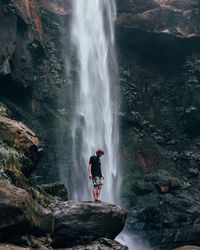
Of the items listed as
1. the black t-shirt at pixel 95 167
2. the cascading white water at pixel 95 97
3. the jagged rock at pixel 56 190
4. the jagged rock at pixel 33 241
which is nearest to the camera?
the jagged rock at pixel 33 241

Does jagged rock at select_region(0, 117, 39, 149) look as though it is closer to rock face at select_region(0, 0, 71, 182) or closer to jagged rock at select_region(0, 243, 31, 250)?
jagged rock at select_region(0, 243, 31, 250)

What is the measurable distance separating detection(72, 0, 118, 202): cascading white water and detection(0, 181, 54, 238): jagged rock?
13660 mm

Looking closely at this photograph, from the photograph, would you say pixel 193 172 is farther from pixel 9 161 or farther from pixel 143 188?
pixel 9 161

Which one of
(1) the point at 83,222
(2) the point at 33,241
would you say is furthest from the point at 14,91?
(2) the point at 33,241

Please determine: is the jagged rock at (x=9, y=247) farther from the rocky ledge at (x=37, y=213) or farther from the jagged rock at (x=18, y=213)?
the jagged rock at (x=18, y=213)

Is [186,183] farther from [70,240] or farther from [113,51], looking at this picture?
[70,240]

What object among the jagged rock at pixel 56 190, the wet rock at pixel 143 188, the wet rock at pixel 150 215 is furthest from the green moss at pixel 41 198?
the wet rock at pixel 143 188

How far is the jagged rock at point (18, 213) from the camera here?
1181 cm

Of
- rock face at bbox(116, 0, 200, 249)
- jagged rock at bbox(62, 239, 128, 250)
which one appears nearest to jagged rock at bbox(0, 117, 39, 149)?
jagged rock at bbox(62, 239, 128, 250)

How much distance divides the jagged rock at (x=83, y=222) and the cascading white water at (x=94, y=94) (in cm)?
1141

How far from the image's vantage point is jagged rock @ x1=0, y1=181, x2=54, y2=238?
11.8 m

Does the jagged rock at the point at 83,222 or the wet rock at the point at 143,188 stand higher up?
the wet rock at the point at 143,188

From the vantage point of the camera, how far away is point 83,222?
48.9 ft

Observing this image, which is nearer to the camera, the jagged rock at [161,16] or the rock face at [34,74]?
the rock face at [34,74]
